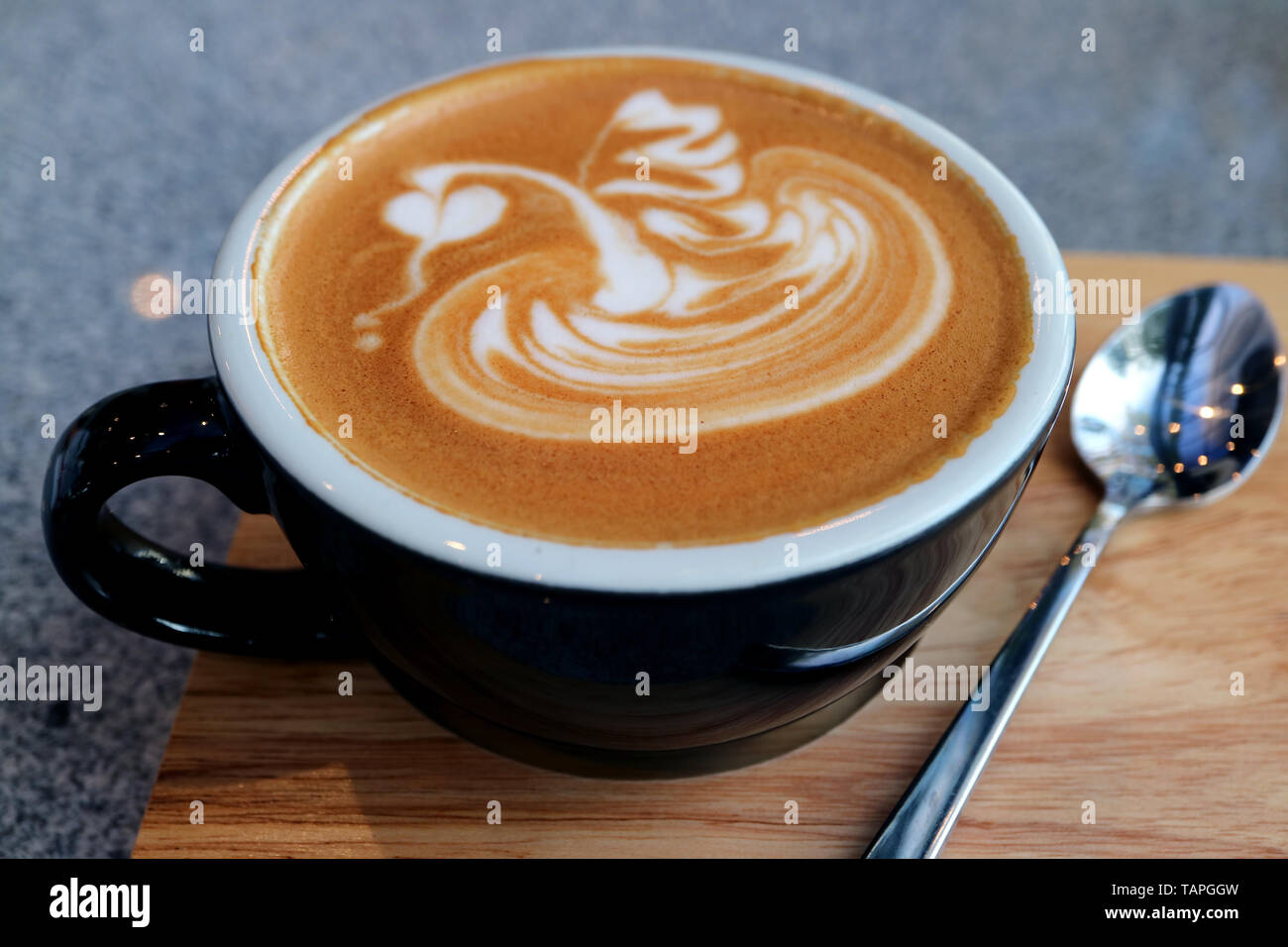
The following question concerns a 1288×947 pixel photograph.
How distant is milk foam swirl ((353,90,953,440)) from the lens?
51 cm

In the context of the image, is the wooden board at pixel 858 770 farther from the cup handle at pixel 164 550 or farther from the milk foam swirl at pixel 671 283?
the milk foam swirl at pixel 671 283

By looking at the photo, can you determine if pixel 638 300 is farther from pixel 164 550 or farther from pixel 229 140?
pixel 229 140

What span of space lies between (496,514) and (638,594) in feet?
0.25

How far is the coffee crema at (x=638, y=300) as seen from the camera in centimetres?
46

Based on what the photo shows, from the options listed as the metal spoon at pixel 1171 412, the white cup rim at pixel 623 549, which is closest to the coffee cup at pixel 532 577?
the white cup rim at pixel 623 549

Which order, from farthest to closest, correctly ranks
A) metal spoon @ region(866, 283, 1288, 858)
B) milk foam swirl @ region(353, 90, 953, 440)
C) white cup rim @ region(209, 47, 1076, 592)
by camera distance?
metal spoon @ region(866, 283, 1288, 858) → milk foam swirl @ region(353, 90, 953, 440) → white cup rim @ region(209, 47, 1076, 592)

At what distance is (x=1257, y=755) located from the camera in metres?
0.58

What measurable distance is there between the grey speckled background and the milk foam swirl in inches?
15.6

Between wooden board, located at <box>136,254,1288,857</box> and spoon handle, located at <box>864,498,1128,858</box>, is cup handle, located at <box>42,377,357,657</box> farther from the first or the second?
spoon handle, located at <box>864,498,1128,858</box>

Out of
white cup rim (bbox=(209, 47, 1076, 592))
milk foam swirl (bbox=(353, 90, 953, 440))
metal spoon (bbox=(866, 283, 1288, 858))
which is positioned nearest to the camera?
white cup rim (bbox=(209, 47, 1076, 592))

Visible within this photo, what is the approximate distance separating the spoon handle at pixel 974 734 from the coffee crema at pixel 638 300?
0.18 m

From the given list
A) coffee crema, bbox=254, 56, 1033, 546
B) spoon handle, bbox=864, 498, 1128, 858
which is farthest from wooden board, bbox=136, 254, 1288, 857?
coffee crema, bbox=254, 56, 1033, 546
